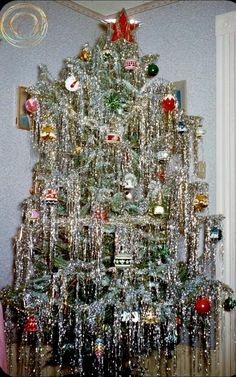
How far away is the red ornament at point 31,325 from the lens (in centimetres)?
237

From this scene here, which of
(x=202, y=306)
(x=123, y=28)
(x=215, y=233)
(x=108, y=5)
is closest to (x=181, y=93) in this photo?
(x=123, y=28)

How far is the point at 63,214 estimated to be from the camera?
2.61 meters

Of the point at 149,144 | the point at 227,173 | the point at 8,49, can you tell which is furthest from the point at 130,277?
the point at 8,49

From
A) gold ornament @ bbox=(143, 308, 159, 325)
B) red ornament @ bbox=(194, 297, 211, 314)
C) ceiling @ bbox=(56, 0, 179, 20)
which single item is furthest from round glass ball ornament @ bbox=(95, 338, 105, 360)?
ceiling @ bbox=(56, 0, 179, 20)

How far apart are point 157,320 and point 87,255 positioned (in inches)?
20.2

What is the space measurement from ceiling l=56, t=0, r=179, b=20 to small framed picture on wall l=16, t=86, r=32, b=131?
2.48 ft

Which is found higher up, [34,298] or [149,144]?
[149,144]

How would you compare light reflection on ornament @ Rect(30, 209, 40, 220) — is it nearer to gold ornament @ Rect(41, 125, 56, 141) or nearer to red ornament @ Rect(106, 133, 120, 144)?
gold ornament @ Rect(41, 125, 56, 141)

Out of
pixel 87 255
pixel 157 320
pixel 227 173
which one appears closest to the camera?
pixel 157 320

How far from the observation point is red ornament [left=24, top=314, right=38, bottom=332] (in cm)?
237

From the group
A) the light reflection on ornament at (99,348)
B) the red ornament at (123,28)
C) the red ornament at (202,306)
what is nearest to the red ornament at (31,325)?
the light reflection on ornament at (99,348)

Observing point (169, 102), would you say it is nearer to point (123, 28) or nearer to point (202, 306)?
point (123, 28)

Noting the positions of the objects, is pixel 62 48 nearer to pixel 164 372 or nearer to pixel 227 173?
pixel 227 173

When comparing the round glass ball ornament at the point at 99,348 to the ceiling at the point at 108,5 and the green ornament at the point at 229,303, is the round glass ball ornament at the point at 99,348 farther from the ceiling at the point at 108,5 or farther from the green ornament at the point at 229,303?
the ceiling at the point at 108,5
